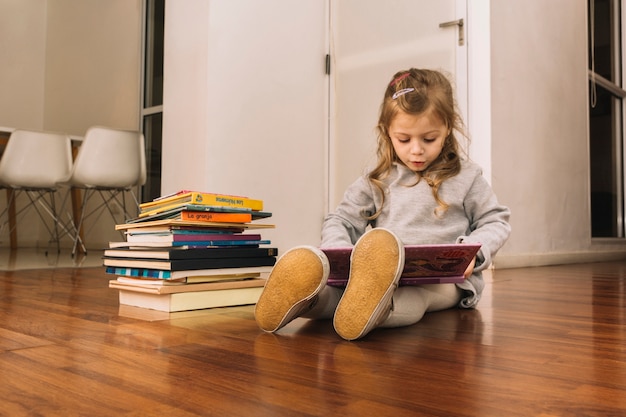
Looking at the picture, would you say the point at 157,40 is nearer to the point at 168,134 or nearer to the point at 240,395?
the point at 168,134

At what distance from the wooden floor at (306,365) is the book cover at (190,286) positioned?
0.21 ft

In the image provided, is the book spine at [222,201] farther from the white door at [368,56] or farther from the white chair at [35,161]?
the white chair at [35,161]

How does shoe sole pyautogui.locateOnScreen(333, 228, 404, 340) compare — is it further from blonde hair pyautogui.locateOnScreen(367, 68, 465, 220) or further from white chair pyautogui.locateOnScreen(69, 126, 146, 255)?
white chair pyautogui.locateOnScreen(69, 126, 146, 255)

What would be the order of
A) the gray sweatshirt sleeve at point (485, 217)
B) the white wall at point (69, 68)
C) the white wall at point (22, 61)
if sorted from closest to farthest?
the gray sweatshirt sleeve at point (485, 217), the white wall at point (69, 68), the white wall at point (22, 61)

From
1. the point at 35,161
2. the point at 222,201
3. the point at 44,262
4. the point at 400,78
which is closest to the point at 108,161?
the point at 35,161

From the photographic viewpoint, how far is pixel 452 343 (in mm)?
1003

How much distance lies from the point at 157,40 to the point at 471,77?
3069 mm

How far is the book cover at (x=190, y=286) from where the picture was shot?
1.37 metres

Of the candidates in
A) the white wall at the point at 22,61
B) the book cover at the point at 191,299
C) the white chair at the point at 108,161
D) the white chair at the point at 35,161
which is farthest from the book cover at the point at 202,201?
the white wall at the point at 22,61

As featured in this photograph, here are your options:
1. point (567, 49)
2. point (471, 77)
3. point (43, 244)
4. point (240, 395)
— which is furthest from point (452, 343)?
point (43, 244)

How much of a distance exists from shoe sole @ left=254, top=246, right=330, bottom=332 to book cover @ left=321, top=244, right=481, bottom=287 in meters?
0.08

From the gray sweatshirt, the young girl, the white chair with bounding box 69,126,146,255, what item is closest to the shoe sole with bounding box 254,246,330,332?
the young girl

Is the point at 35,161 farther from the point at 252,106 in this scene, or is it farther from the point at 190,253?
the point at 190,253

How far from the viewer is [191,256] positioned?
1391 millimetres
